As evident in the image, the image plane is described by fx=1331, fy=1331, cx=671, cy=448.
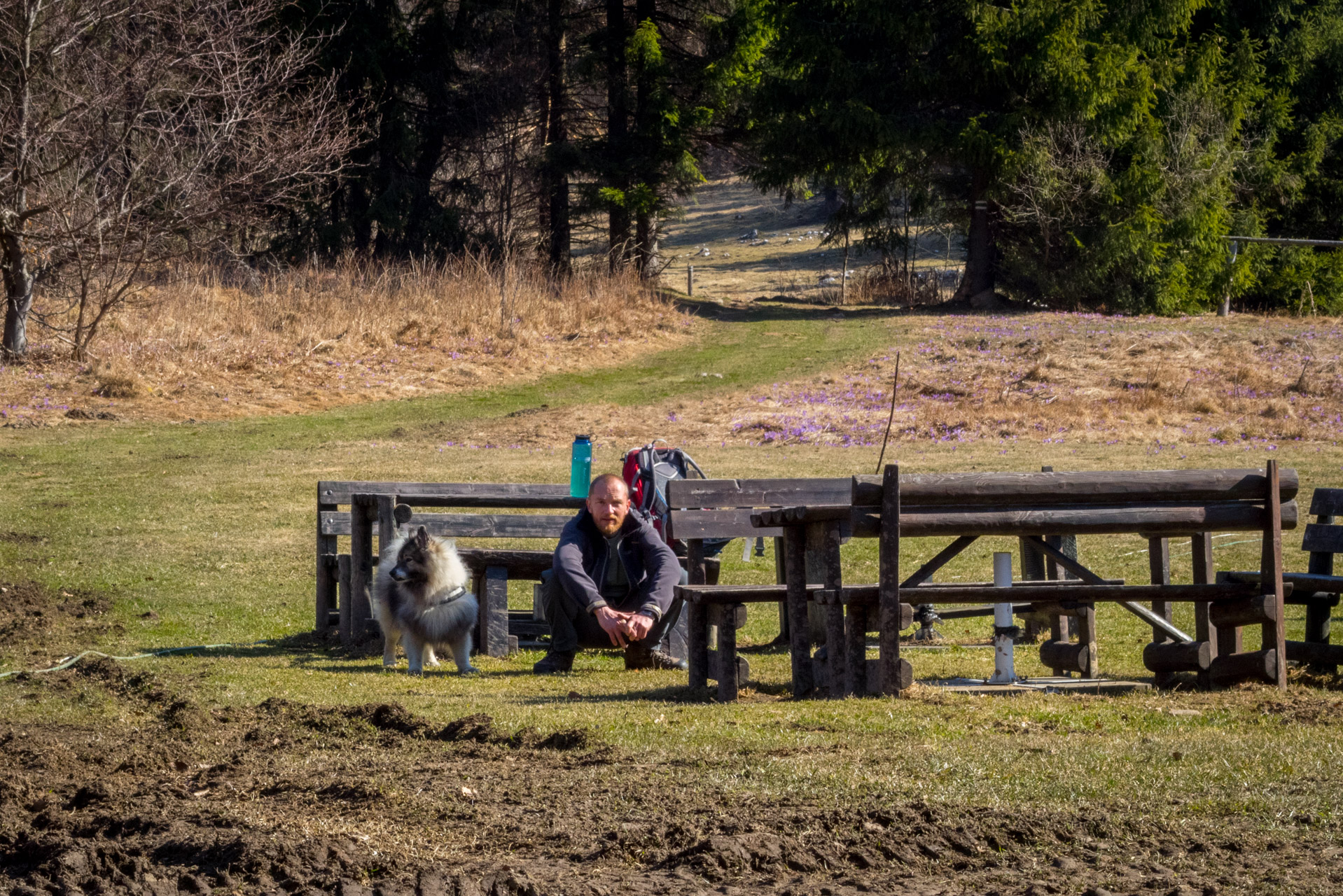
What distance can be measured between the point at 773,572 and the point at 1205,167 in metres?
33.5

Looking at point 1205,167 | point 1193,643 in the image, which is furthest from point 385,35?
point 1193,643

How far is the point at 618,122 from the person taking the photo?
41.4 meters

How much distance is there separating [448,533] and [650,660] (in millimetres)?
1932

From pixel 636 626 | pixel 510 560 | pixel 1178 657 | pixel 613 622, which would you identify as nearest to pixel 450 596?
pixel 510 560

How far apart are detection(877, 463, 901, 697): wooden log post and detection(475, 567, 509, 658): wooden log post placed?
3.74 m

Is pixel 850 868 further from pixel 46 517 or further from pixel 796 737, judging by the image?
pixel 46 517

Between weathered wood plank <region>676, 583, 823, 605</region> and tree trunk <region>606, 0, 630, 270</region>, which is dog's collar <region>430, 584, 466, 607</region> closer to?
weathered wood plank <region>676, 583, 823, 605</region>

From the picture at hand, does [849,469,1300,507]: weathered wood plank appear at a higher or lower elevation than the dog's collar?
higher

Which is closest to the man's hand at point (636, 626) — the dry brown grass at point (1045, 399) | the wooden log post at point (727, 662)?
the wooden log post at point (727, 662)

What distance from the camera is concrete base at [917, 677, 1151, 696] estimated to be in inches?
303

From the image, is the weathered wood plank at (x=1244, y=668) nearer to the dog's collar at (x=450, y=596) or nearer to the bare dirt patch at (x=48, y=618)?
the dog's collar at (x=450, y=596)

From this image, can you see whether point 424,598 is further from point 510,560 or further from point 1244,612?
point 1244,612

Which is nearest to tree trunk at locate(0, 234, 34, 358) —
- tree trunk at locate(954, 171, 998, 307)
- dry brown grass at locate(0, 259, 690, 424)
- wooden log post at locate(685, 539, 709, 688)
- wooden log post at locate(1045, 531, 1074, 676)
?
dry brown grass at locate(0, 259, 690, 424)

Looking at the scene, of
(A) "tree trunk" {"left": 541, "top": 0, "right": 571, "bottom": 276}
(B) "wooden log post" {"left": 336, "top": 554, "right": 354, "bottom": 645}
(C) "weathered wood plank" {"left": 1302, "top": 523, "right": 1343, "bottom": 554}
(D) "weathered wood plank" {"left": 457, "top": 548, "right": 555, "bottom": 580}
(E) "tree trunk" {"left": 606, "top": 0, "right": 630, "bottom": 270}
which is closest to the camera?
(C) "weathered wood plank" {"left": 1302, "top": 523, "right": 1343, "bottom": 554}
